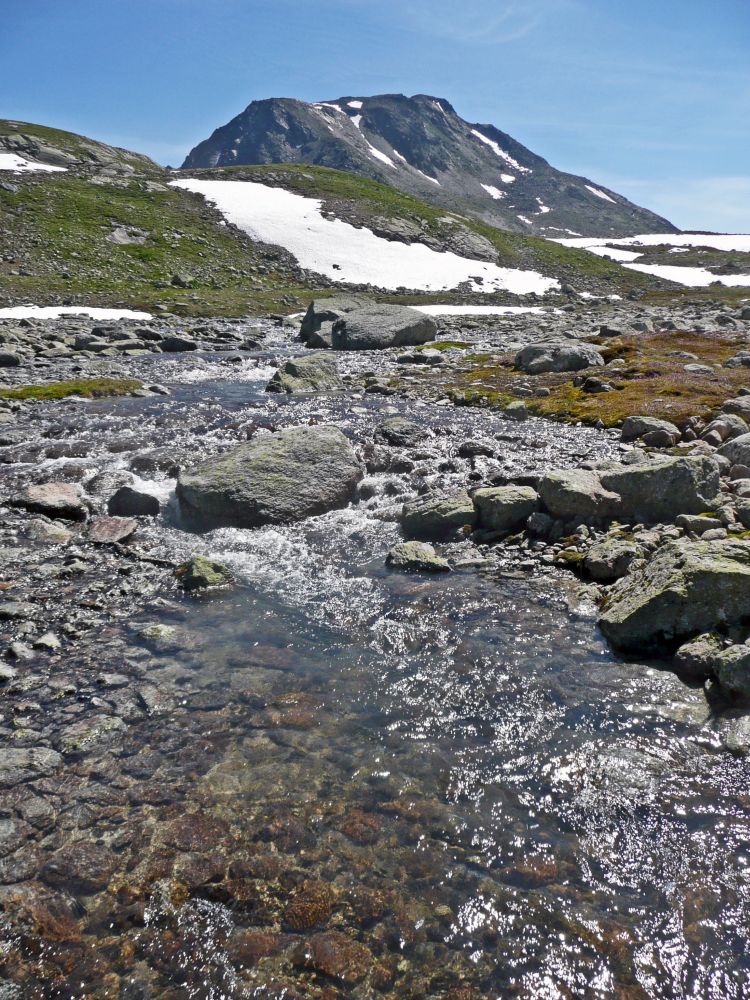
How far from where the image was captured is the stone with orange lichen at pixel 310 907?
5.37 meters

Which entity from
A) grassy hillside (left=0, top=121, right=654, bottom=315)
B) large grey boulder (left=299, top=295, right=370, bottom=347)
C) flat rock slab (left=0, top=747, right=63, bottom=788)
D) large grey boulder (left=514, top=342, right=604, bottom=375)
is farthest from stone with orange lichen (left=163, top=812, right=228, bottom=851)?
grassy hillside (left=0, top=121, right=654, bottom=315)

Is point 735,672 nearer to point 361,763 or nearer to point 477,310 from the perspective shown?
point 361,763

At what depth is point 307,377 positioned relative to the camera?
29219mm

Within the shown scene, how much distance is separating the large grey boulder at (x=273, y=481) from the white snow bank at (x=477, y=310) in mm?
47796

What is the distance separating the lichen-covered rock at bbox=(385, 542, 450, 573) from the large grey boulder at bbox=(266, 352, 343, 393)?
55.3 feet

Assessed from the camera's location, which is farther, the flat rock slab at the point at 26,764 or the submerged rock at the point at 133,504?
the submerged rock at the point at 133,504

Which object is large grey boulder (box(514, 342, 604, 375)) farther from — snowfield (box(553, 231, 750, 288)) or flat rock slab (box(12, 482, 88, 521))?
snowfield (box(553, 231, 750, 288))

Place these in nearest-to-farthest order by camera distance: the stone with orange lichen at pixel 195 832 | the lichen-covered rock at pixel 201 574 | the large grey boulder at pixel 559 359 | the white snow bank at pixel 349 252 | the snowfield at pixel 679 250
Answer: the stone with orange lichen at pixel 195 832, the lichen-covered rock at pixel 201 574, the large grey boulder at pixel 559 359, the white snow bank at pixel 349 252, the snowfield at pixel 679 250

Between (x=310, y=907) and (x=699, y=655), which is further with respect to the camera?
(x=699, y=655)

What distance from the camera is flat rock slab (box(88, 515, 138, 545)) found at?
13266 millimetres

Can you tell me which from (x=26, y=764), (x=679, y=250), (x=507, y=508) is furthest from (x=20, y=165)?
(x=679, y=250)

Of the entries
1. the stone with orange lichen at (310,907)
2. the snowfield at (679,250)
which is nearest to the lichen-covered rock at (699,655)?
the stone with orange lichen at (310,907)

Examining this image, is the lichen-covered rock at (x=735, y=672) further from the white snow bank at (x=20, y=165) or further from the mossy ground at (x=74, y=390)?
the white snow bank at (x=20, y=165)

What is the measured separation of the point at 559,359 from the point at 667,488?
21445mm
